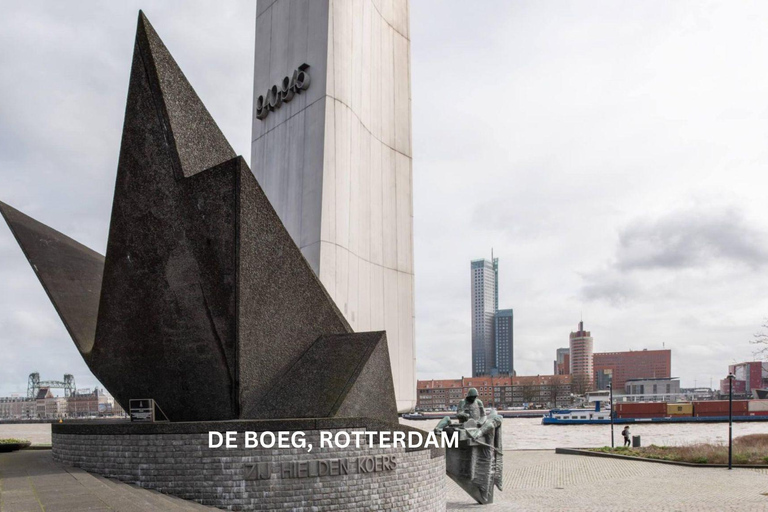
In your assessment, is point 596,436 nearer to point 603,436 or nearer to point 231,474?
point 603,436

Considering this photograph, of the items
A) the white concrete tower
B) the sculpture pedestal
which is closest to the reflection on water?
the white concrete tower

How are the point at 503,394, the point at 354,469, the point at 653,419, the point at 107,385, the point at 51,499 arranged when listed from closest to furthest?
the point at 51,499 → the point at 354,469 → the point at 107,385 → the point at 653,419 → the point at 503,394

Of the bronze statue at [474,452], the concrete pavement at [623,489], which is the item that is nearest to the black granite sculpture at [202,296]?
the bronze statue at [474,452]

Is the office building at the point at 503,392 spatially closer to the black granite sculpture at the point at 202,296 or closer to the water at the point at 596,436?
the water at the point at 596,436

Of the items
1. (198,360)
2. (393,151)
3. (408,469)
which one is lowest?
(408,469)

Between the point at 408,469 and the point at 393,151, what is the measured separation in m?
16.7

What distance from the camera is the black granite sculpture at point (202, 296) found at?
12.6 metres

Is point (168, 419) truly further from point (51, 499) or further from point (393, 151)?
point (393, 151)

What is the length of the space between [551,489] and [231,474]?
36.4 ft

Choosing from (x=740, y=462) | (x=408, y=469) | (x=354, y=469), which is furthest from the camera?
(x=740, y=462)

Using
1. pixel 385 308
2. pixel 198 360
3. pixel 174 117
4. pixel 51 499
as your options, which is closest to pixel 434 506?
pixel 198 360

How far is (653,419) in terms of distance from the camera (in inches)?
2869

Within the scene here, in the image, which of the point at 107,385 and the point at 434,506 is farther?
the point at 107,385

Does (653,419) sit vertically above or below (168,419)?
below
